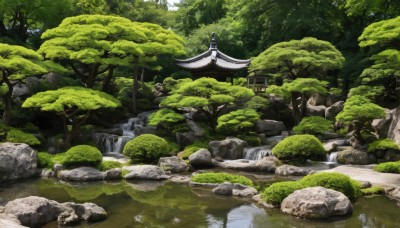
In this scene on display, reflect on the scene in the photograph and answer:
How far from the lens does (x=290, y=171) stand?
18.0 m

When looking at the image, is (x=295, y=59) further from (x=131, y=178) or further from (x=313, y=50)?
(x=131, y=178)

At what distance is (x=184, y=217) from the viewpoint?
1139cm

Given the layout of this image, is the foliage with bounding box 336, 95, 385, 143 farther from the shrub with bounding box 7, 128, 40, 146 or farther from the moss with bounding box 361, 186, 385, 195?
the shrub with bounding box 7, 128, 40, 146

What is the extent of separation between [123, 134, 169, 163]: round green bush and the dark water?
10.1 feet

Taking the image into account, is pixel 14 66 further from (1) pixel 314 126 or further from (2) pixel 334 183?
(1) pixel 314 126

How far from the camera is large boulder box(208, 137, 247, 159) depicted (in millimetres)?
21766

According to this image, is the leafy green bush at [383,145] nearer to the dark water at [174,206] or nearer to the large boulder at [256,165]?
the large boulder at [256,165]

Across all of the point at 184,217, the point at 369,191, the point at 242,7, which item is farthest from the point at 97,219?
the point at 242,7

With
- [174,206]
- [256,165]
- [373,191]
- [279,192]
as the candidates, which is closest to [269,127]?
[256,165]

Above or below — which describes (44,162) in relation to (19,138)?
below

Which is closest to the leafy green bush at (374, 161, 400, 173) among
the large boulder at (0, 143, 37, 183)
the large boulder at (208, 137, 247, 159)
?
the large boulder at (208, 137, 247, 159)

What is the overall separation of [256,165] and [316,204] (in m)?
8.23

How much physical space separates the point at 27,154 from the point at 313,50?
1887cm

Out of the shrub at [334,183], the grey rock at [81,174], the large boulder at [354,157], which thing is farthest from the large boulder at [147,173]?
the large boulder at [354,157]
